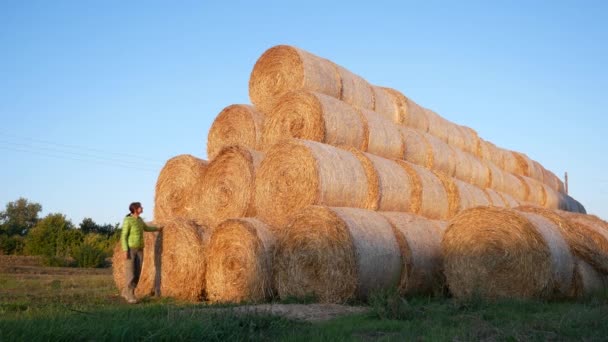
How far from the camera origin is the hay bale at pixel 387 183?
945 centimetres

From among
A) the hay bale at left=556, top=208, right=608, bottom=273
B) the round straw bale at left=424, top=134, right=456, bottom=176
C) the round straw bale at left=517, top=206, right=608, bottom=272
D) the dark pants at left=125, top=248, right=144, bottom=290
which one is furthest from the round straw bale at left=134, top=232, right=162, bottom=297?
the hay bale at left=556, top=208, right=608, bottom=273

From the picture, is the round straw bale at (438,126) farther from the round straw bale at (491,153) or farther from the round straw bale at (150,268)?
the round straw bale at (150,268)

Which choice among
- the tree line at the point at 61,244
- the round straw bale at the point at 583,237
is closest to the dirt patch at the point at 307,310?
the round straw bale at the point at 583,237

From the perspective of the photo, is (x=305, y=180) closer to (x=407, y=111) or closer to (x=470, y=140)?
(x=407, y=111)

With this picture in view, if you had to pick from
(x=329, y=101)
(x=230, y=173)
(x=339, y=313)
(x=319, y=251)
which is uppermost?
(x=329, y=101)

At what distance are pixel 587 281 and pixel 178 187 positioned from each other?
668cm

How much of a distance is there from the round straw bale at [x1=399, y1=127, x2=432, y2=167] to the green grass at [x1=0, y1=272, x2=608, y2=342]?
14.9 feet

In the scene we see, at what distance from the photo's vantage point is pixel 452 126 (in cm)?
1527

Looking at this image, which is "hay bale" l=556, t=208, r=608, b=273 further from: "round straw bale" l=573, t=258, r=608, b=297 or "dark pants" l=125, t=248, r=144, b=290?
"dark pants" l=125, t=248, r=144, b=290

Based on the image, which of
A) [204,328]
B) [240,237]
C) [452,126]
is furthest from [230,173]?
[452,126]

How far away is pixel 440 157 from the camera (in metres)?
12.9

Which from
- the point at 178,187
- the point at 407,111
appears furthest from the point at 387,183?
the point at 178,187

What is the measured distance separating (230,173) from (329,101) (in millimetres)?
1956

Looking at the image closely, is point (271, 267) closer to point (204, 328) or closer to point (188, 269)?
point (188, 269)
